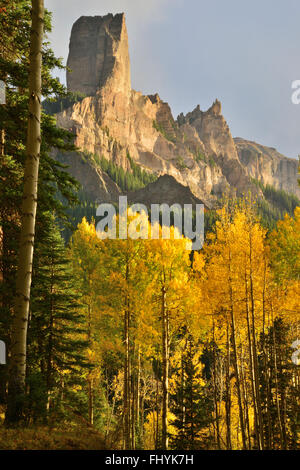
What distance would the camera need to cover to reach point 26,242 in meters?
6.13

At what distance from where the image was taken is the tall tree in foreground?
5.73 m

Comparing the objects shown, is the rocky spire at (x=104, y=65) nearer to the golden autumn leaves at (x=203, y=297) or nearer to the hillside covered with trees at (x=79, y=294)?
the golden autumn leaves at (x=203, y=297)

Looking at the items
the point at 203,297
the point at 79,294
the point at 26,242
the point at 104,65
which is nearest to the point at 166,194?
the point at 203,297

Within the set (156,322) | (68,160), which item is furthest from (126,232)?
(68,160)

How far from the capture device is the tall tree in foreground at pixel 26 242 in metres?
5.73

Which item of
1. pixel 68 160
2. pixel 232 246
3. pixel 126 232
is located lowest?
pixel 232 246

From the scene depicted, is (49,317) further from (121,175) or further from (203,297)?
(121,175)

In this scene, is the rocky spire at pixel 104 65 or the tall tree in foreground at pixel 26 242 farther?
the rocky spire at pixel 104 65

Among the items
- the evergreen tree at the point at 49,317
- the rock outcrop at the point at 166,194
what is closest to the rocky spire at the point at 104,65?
the rock outcrop at the point at 166,194

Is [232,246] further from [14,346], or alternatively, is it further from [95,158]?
[95,158]

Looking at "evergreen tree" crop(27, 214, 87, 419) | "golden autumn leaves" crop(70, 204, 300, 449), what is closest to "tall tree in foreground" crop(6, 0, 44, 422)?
"evergreen tree" crop(27, 214, 87, 419)

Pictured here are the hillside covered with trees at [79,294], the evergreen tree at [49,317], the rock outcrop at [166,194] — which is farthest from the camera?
the rock outcrop at [166,194]

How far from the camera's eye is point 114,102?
602ft
